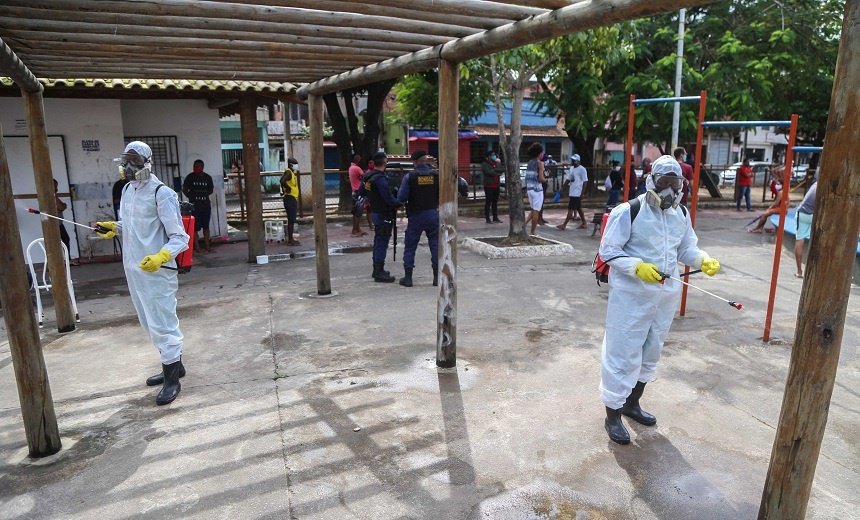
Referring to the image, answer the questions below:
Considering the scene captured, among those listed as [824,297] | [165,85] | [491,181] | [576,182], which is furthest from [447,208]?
[491,181]

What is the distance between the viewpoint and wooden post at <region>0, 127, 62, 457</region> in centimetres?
331

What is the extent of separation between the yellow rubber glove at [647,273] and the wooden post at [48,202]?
17.2 ft

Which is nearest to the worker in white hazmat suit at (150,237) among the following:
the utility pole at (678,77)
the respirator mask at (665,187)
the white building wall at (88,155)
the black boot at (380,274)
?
the respirator mask at (665,187)

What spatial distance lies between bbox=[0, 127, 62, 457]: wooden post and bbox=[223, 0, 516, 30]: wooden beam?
1.82m

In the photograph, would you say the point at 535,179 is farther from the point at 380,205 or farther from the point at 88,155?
the point at 88,155

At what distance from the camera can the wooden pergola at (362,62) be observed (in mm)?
2311

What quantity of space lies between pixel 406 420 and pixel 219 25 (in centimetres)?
288

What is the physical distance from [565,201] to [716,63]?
5421mm

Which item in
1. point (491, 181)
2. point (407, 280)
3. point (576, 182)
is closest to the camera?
point (407, 280)

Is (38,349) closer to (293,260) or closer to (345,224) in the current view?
(293,260)

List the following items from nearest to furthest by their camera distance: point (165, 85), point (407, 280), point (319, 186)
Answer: point (319, 186) → point (407, 280) → point (165, 85)

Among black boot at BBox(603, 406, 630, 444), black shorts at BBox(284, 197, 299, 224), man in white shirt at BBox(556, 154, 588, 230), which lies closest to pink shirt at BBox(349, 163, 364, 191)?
black shorts at BBox(284, 197, 299, 224)

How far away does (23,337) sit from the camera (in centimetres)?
339

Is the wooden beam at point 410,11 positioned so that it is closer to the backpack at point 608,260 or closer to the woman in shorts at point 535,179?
the backpack at point 608,260
